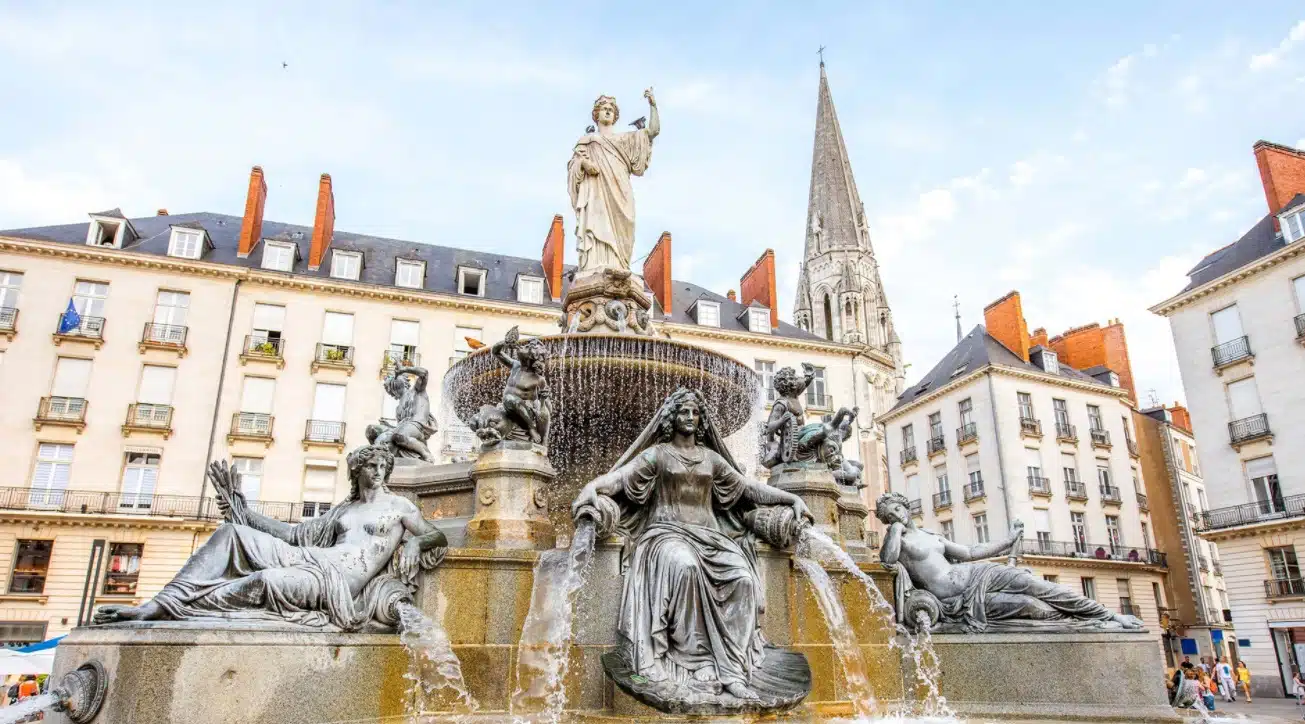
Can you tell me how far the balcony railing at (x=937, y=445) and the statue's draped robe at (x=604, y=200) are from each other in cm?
3238

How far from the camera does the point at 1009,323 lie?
4153 centimetres

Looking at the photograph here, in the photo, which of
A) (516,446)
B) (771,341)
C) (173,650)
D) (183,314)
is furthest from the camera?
(771,341)

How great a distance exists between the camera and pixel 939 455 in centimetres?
4038

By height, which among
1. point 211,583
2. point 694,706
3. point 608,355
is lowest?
point 694,706

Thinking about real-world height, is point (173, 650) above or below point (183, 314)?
below

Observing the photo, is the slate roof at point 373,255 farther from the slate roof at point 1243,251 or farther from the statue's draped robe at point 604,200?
the statue's draped robe at point 604,200

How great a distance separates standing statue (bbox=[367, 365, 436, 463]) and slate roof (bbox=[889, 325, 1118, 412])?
33.5 metres

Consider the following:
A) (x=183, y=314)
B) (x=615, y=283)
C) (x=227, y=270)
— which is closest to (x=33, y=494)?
(x=183, y=314)

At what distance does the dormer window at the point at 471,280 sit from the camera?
117 feet

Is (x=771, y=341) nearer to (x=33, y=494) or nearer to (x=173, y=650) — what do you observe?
(x=33, y=494)

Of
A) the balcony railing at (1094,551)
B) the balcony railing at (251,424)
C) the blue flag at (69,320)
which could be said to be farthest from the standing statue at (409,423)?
the balcony railing at (1094,551)

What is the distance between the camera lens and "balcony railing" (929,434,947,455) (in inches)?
1577

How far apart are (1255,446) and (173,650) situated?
33521 millimetres

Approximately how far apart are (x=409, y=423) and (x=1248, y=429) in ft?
101
